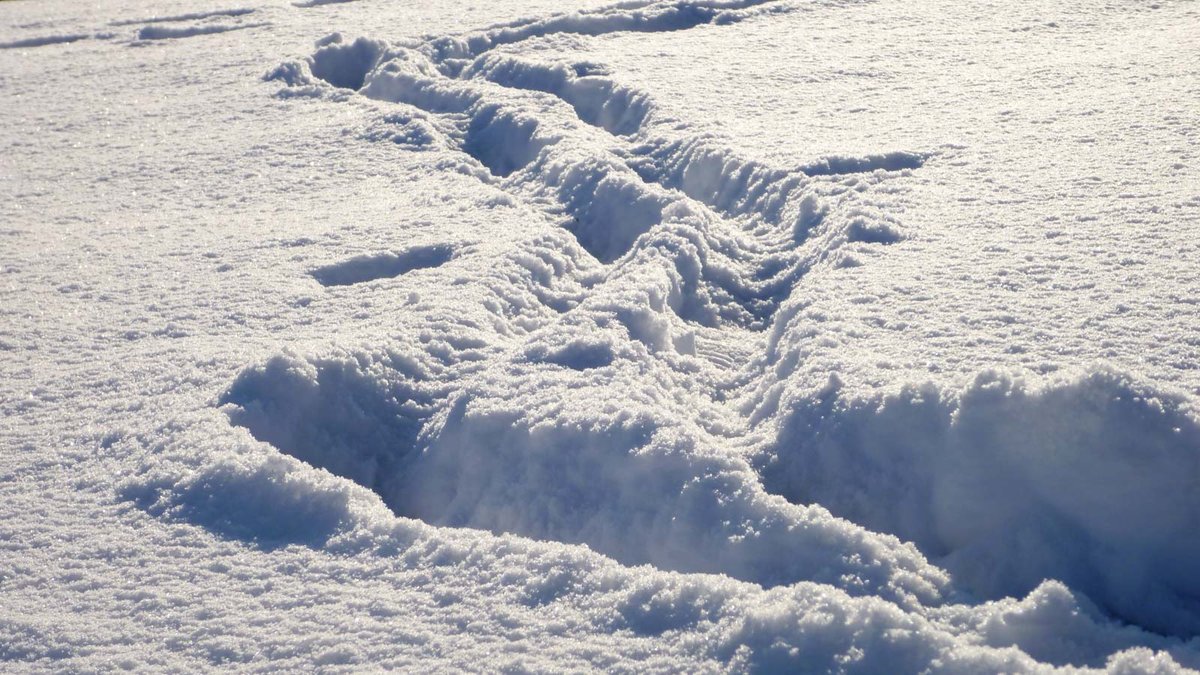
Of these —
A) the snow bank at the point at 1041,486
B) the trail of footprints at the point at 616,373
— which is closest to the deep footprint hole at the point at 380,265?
the trail of footprints at the point at 616,373

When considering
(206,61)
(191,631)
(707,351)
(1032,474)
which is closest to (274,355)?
(191,631)

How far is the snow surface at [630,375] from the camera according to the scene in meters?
1.87

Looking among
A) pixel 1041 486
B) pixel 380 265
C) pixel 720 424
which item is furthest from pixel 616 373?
pixel 380 265

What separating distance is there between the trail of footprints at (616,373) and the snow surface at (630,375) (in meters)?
0.01

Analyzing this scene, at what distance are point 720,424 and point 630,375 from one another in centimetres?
24

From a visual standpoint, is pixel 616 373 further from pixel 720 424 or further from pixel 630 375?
pixel 720 424

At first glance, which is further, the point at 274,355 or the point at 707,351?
the point at 707,351

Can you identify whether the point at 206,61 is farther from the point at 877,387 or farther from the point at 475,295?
the point at 877,387

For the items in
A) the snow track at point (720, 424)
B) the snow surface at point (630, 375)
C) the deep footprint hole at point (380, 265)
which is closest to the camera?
the snow surface at point (630, 375)

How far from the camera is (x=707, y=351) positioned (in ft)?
9.70

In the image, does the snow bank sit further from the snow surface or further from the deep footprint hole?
the deep footprint hole

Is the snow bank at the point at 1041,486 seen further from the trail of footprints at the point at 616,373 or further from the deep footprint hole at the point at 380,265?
the deep footprint hole at the point at 380,265

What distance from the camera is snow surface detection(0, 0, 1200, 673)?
73.6 inches

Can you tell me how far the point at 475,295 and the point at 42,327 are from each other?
4.02 ft
